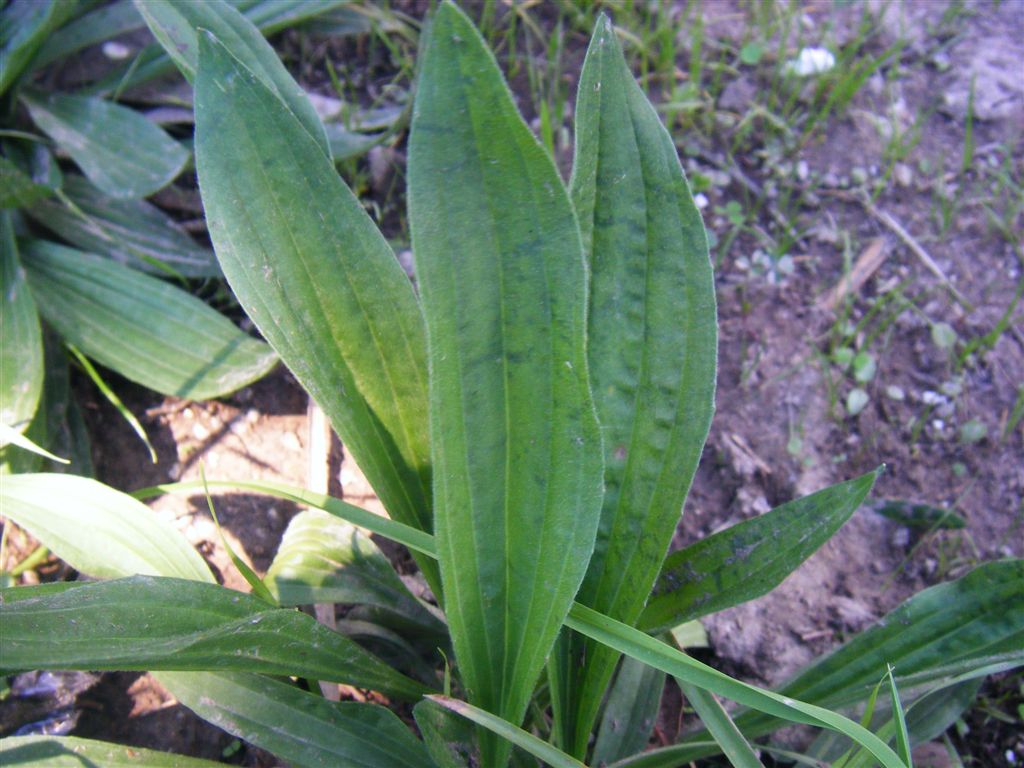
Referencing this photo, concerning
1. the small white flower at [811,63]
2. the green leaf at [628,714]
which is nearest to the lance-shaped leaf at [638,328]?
the green leaf at [628,714]

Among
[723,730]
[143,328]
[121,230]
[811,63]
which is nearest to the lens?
[723,730]

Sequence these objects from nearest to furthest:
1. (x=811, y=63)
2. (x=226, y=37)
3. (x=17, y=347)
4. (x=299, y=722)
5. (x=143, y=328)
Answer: (x=299, y=722)
(x=226, y=37)
(x=17, y=347)
(x=143, y=328)
(x=811, y=63)

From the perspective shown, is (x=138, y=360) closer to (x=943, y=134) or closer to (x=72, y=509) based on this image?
(x=72, y=509)

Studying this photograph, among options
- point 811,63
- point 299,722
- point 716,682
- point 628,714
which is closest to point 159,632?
point 299,722

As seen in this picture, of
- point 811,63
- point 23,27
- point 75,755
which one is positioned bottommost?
point 75,755

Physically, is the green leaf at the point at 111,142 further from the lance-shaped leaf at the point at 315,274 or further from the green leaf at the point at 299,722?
the green leaf at the point at 299,722

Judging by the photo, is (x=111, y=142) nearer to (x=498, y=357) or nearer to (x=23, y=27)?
(x=23, y=27)

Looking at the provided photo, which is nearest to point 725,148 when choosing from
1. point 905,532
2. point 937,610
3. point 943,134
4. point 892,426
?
point 943,134
